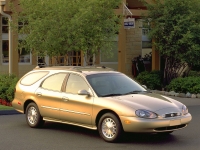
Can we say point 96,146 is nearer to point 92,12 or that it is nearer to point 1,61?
point 92,12

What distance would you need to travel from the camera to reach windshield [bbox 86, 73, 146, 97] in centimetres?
1064

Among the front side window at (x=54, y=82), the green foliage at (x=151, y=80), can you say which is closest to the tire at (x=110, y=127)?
the front side window at (x=54, y=82)

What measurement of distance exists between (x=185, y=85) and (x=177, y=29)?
7.78 feet

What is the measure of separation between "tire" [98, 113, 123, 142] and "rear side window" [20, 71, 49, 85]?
8.44 ft

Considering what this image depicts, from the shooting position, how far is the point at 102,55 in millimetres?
26141

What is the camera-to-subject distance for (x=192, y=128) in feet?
39.1

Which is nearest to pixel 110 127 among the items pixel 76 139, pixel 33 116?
pixel 76 139

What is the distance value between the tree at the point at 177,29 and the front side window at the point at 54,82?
997 centimetres

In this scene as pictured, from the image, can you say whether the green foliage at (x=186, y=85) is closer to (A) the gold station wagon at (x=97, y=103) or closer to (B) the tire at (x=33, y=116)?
(A) the gold station wagon at (x=97, y=103)

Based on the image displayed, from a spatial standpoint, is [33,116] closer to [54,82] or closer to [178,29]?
[54,82]

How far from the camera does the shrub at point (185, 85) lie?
20125 millimetres

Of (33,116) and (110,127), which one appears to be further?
(33,116)

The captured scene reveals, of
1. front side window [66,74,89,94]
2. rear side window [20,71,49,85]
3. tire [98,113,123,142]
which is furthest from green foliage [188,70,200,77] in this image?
tire [98,113,123,142]

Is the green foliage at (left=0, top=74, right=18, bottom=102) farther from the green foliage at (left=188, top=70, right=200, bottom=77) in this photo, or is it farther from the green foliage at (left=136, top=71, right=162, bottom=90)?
the green foliage at (left=188, top=70, right=200, bottom=77)
